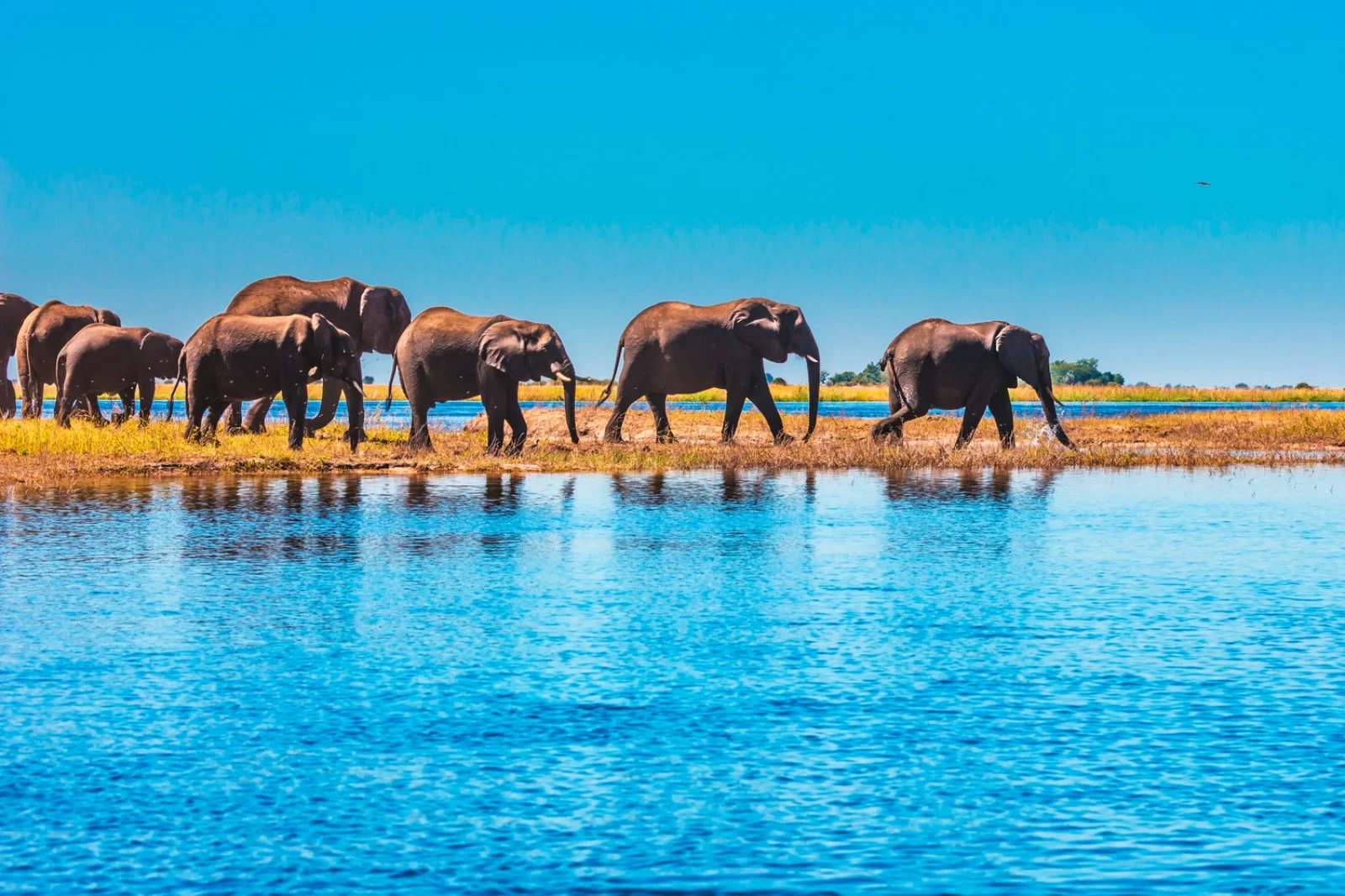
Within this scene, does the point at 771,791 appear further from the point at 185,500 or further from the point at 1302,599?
the point at 185,500

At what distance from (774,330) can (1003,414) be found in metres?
4.36

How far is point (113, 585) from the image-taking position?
12117 millimetres

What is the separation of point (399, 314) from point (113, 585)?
1874cm

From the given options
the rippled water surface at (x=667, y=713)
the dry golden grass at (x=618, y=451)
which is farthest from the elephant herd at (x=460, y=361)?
the rippled water surface at (x=667, y=713)

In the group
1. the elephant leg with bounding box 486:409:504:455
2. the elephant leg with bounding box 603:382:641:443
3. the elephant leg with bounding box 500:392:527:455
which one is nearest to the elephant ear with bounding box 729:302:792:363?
the elephant leg with bounding box 603:382:641:443

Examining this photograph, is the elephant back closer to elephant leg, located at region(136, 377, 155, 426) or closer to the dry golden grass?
the dry golden grass

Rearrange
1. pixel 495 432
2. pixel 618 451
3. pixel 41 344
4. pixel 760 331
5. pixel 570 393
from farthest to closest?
1. pixel 41 344
2. pixel 760 331
3. pixel 570 393
4. pixel 618 451
5. pixel 495 432

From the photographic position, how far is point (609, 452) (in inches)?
1026

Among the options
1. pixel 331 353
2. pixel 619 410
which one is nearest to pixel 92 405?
pixel 331 353

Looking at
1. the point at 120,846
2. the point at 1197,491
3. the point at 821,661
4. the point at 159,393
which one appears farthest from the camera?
the point at 159,393

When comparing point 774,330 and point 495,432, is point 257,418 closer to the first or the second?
point 495,432

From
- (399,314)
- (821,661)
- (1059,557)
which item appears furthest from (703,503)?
(399,314)

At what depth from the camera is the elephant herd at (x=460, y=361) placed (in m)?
25.0

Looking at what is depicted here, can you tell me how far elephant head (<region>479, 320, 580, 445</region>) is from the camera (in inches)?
997
